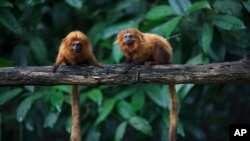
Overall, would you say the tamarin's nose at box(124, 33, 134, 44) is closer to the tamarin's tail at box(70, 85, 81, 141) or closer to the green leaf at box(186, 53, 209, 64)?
the tamarin's tail at box(70, 85, 81, 141)

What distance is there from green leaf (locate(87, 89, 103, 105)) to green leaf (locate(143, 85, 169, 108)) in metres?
0.55

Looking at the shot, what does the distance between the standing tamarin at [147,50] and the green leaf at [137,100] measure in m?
1.08

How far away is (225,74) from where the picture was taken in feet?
16.6

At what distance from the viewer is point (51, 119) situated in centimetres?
714

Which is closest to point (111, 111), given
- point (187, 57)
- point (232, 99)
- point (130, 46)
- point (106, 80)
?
point (187, 57)

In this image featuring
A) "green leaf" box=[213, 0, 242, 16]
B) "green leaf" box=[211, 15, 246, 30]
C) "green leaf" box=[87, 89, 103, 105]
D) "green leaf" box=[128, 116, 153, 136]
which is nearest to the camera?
"green leaf" box=[211, 15, 246, 30]

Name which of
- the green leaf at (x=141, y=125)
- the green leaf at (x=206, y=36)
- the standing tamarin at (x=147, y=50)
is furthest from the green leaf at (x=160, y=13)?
the green leaf at (x=141, y=125)

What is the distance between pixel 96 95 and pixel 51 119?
2.07ft

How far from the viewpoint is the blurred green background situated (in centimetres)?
662

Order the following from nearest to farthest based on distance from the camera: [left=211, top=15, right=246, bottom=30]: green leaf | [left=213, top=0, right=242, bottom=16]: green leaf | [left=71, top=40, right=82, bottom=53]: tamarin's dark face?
[left=71, top=40, right=82, bottom=53]: tamarin's dark face < [left=211, top=15, right=246, bottom=30]: green leaf < [left=213, top=0, right=242, bottom=16]: green leaf

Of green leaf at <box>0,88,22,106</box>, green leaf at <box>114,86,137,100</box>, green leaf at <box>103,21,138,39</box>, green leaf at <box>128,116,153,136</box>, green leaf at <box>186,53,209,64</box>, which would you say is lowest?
green leaf at <box>128,116,153,136</box>

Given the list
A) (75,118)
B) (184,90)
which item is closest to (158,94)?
(184,90)

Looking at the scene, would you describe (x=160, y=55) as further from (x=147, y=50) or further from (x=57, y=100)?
(x=57, y=100)

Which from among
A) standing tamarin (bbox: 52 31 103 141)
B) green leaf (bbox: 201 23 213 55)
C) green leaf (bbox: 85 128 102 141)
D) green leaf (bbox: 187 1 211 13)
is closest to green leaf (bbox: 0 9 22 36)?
standing tamarin (bbox: 52 31 103 141)
